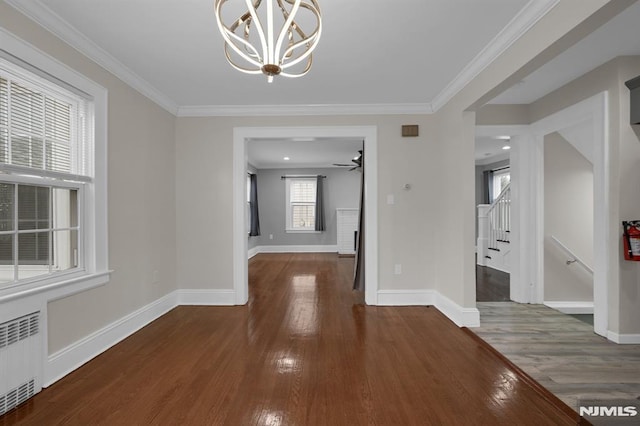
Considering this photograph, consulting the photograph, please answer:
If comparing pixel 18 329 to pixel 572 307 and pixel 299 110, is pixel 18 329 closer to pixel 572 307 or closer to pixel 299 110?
pixel 299 110

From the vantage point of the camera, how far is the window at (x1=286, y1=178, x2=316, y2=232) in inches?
351

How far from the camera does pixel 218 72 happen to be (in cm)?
288

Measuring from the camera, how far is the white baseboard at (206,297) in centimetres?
388

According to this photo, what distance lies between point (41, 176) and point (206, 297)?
2.25m

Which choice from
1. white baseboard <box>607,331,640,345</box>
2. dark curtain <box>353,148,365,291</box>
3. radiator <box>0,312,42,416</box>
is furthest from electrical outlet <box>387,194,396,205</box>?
radiator <box>0,312,42,416</box>

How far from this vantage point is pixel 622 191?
2662mm

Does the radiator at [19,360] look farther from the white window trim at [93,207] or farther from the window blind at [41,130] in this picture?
the window blind at [41,130]

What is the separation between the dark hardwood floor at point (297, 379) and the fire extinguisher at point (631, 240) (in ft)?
4.60

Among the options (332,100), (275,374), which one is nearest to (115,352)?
(275,374)

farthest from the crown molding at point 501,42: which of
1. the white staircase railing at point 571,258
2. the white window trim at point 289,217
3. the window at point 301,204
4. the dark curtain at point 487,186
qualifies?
the white window trim at point 289,217

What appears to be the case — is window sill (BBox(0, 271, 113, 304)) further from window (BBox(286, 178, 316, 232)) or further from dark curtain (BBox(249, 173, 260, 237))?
window (BBox(286, 178, 316, 232))

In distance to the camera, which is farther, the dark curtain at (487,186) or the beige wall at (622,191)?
the dark curtain at (487,186)

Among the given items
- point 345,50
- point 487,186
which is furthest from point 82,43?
point 487,186

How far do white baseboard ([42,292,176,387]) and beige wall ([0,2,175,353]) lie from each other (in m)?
0.06
